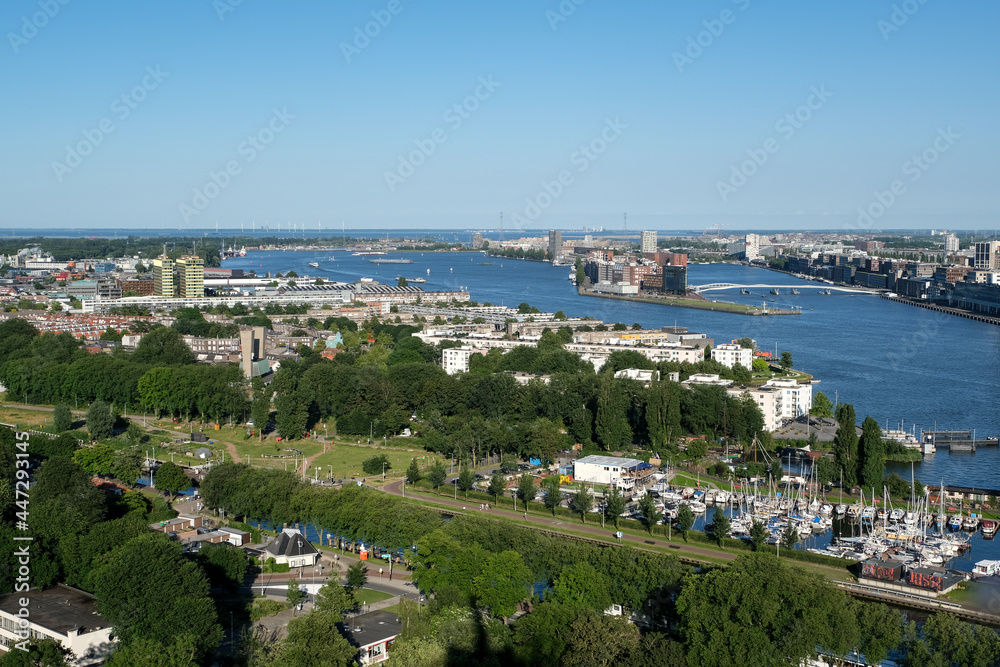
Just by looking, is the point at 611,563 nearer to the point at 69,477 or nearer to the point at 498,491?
the point at 498,491

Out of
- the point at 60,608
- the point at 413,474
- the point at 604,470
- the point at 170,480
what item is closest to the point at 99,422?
the point at 170,480

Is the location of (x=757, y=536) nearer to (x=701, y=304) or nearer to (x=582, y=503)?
(x=582, y=503)

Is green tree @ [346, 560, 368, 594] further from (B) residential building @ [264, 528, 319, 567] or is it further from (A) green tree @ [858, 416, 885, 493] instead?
(A) green tree @ [858, 416, 885, 493]

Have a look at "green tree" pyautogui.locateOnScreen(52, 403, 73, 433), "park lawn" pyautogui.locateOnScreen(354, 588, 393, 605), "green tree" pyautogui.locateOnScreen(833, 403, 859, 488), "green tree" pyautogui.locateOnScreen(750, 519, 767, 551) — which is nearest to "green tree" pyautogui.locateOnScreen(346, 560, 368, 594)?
"park lawn" pyautogui.locateOnScreen(354, 588, 393, 605)

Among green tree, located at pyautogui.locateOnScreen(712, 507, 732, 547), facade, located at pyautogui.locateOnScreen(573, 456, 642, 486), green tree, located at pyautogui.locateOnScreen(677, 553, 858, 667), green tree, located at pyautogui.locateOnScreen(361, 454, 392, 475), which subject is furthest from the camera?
green tree, located at pyautogui.locateOnScreen(361, 454, 392, 475)

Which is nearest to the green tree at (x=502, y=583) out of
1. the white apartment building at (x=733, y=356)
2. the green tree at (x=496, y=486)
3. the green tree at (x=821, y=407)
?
the green tree at (x=496, y=486)

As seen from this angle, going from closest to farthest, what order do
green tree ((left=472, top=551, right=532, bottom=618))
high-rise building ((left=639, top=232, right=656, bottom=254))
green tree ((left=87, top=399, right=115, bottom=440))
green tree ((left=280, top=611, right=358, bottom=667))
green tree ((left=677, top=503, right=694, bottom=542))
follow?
green tree ((left=280, top=611, right=358, bottom=667)), green tree ((left=472, top=551, right=532, bottom=618)), green tree ((left=677, top=503, right=694, bottom=542)), green tree ((left=87, top=399, right=115, bottom=440)), high-rise building ((left=639, top=232, right=656, bottom=254))
